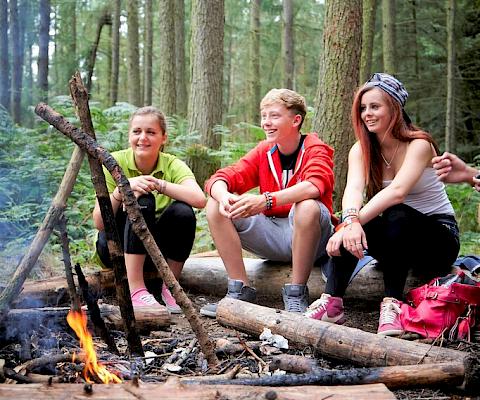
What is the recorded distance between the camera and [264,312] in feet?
10.7

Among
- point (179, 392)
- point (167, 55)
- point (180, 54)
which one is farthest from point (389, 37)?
point (179, 392)

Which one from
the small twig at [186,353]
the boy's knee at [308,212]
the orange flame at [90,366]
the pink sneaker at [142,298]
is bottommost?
the pink sneaker at [142,298]

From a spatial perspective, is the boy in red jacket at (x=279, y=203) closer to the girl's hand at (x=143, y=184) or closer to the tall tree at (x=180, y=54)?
the girl's hand at (x=143, y=184)

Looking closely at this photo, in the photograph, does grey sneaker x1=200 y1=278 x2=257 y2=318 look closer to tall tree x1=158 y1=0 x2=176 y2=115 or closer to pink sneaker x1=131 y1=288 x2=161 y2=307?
pink sneaker x1=131 y1=288 x2=161 y2=307

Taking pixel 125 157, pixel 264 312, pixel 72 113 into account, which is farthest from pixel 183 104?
pixel 264 312

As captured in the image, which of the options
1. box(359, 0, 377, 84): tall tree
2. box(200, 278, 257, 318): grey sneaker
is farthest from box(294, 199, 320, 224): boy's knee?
box(359, 0, 377, 84): tall tree

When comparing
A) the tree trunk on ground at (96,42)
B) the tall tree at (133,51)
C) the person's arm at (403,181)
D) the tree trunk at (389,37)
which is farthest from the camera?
the tree trunk on ground at (96,42)

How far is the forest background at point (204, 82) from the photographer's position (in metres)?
5.89

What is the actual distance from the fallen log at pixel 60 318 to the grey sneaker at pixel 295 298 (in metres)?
0.91

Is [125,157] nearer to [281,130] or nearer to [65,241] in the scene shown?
[281,130]

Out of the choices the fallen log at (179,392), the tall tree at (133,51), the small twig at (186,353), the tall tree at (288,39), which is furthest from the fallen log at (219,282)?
the tall tree at (288,39)

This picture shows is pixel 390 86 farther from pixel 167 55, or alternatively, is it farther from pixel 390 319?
pixel 167 55

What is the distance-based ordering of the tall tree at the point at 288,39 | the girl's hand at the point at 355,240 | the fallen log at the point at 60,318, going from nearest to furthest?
1. the fallen log at the point at 60,318
2. the girl's hand at the point at 355,240
3. the tall tree at the point at 288,39

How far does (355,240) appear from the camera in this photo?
10.9ft
